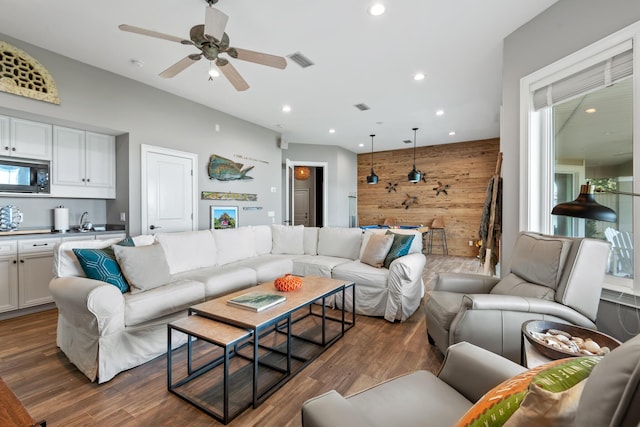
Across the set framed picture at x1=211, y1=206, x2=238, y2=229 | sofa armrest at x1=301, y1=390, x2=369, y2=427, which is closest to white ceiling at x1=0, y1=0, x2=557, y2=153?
framed picture at x1=211, y1=206, x2=238, y2=229

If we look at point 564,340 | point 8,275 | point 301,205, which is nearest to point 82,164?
point 8,275

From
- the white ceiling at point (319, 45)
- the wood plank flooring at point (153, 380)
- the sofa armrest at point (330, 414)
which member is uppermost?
the white ceiling at point (319, 45)

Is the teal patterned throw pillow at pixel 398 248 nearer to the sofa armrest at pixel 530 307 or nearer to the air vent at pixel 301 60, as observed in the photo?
the sofa armrest at pixel 530 307

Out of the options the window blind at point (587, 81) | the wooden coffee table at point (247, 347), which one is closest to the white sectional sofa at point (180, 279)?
the wooden coffee table at point (247, 347)

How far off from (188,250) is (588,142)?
3902 millimetres

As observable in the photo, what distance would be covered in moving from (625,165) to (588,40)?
950mm

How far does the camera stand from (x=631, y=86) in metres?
1.98

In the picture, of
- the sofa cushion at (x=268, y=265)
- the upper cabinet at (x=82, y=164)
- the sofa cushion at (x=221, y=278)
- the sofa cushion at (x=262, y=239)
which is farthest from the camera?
the sofa cushion at (x=262, y=239)

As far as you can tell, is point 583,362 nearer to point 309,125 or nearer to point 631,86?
point 631,86

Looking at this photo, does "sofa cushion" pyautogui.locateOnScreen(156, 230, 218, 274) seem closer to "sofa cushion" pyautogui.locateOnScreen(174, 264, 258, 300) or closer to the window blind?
"sofa cushion" pyautogui.locateOnScreen(174, 264, 258, 300)

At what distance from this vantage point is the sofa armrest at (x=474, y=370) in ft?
3.53

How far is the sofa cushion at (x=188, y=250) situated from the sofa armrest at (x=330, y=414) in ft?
8.21

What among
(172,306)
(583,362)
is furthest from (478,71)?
(172,306)

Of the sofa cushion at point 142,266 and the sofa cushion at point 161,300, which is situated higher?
the sofa cushion at point 142,266
